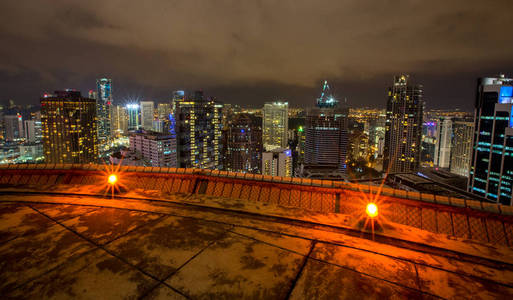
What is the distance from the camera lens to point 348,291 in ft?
10.5

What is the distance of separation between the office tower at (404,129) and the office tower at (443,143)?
18.2m

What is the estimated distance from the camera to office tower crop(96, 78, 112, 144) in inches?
5220

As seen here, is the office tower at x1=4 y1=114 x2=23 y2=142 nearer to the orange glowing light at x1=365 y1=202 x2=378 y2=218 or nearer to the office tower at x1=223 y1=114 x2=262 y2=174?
the office tower at x1=223 y1=114 x2=262 y2=174

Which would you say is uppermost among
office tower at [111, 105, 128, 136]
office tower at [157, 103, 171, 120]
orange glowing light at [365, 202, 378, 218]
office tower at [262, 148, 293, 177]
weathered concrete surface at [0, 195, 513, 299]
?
office tower at [157, 103, 171, 120]

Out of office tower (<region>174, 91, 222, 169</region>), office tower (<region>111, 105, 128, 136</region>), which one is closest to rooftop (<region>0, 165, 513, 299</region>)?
office tower (<region>174, 91, 222, 169</region>)

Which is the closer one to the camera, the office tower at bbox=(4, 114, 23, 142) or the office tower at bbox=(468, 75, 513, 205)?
the office tower at bbox=(468, 75, 513, 205)

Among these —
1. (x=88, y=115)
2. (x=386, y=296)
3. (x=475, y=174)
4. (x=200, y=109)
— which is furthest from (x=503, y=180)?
(x=88, y=115)

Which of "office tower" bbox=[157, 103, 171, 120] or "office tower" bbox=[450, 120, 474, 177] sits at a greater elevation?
"office tower" bbox=[157, 103, 171, 120]

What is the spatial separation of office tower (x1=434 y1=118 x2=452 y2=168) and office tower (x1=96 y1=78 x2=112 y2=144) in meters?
152

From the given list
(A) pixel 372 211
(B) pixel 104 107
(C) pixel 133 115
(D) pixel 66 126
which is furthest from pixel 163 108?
(A) pixel 372 211

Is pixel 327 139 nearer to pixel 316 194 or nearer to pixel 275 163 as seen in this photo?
pixel 275 163

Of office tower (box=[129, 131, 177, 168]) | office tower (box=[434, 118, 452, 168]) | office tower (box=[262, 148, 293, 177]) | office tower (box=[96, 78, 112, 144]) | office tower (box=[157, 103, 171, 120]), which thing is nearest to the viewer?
office tower (box=[129, 131, 177, 168])

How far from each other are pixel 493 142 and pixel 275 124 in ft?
355

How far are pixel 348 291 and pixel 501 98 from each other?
198 ft
